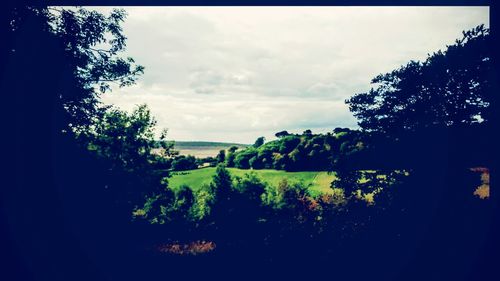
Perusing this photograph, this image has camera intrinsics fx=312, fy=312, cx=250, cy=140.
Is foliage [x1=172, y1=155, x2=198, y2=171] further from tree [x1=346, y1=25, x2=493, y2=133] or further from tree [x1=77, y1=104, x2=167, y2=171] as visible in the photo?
tree [x1=346, y1=25, x2=493, y2=133]

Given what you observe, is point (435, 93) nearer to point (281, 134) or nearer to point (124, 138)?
point (281, 134)

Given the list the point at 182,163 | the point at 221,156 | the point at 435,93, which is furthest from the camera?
the point at 221,156

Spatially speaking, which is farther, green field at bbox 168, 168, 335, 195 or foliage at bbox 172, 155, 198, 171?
green field at bbox 168, 168, 335, 195

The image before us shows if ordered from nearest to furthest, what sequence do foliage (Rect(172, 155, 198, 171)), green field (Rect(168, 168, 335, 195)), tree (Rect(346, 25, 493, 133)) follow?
tree (Rect(346, 25, 493, 133)) → foliage (Rect(172, 155, 198, 171)) → green field (Rect(168, 168, 335, 195))

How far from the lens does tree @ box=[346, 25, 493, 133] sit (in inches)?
231

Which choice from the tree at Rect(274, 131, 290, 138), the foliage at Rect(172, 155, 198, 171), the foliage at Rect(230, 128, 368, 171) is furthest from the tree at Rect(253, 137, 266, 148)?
the foliage at Rect(172, 155, 198, 171)

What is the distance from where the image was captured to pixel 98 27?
5.88 metres

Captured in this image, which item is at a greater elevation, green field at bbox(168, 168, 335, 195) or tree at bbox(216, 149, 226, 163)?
tree at bbox(216, 149, 226, 163)

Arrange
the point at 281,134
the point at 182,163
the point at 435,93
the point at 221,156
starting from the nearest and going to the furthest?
1. the point at 435,93
2. the point at 182,163
3. the point at 281,134
4. the point at 221,156

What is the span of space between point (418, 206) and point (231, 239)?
3.60 metres

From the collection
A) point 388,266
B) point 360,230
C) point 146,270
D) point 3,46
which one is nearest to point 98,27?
point 3,46

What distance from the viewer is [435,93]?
609 cm

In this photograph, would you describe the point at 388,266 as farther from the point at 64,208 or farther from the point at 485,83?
the point at 64,208

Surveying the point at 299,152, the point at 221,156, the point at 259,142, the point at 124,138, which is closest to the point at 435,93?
the point at 299,152
